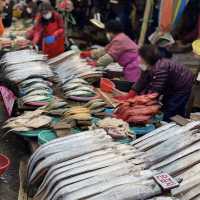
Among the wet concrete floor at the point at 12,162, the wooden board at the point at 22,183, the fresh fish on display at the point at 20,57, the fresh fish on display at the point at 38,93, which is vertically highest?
the fresh fish on display at the point at 20,57

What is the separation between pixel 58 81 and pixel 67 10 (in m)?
5.15

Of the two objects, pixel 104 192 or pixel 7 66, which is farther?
pixel 7 66

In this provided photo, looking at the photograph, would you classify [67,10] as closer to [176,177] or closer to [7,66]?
[7,66]

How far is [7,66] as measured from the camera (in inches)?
346

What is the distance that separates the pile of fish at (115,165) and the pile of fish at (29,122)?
1.12m

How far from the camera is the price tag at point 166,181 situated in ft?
13.5

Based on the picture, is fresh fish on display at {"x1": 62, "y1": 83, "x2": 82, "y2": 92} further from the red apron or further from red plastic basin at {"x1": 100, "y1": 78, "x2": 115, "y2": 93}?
the red apron

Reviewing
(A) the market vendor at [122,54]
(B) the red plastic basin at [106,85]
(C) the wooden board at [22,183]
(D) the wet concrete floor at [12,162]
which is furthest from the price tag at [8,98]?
(A) the market vendor at [122,54]

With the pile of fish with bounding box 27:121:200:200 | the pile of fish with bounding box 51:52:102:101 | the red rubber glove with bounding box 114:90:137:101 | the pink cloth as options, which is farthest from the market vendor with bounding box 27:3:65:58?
the pile of fish with bounding box 27:121:200:200

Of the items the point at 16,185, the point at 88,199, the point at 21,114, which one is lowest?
the point at 16,185

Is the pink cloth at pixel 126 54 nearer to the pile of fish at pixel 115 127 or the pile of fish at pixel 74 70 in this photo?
the pile of fish at pixel 74 70

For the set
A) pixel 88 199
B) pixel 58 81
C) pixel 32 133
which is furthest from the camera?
pixel 58 81

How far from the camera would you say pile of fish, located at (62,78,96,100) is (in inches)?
294

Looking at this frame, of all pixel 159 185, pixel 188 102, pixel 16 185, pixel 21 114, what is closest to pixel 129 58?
pixel 188 102
